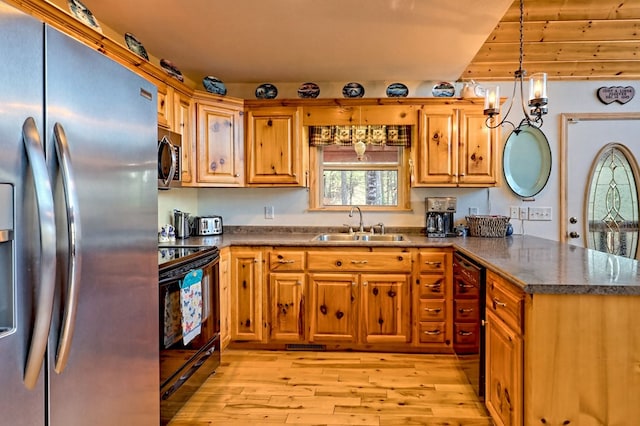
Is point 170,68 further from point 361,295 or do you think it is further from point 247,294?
point 361,295

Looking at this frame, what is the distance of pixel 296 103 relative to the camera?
3.61 metres

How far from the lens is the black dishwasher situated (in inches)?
92.7

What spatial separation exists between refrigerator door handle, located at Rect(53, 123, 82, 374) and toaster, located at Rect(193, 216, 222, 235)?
269 centimetres

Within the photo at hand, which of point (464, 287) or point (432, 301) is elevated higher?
point (464, 287)

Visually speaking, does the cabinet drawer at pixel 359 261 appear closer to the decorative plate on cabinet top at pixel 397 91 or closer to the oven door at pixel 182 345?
the oven door at pixel 182 345

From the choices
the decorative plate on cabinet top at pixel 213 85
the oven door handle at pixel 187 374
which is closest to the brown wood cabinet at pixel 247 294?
the oven door handle at pixel 187 374

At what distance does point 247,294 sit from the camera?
3.30 m

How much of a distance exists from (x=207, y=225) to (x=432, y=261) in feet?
6.64

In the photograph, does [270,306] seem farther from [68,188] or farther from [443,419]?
[68,188]

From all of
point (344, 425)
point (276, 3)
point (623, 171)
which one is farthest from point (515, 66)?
point (344, 425)

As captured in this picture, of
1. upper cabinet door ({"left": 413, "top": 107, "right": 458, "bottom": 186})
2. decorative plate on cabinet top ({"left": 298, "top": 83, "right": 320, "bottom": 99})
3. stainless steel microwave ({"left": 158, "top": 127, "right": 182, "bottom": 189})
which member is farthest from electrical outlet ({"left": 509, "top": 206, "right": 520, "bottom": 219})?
stainless steel microwave ({"left": 158, "top": 127, "right": 182, "bottom": 189})

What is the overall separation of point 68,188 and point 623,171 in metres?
4.42

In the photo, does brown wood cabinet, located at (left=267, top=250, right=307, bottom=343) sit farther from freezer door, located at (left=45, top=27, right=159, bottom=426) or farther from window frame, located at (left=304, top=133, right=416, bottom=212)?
freezer door, located at (left=45, top=27, right=159, bottom=426)

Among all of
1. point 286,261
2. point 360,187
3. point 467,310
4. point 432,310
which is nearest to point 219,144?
point 286,261
